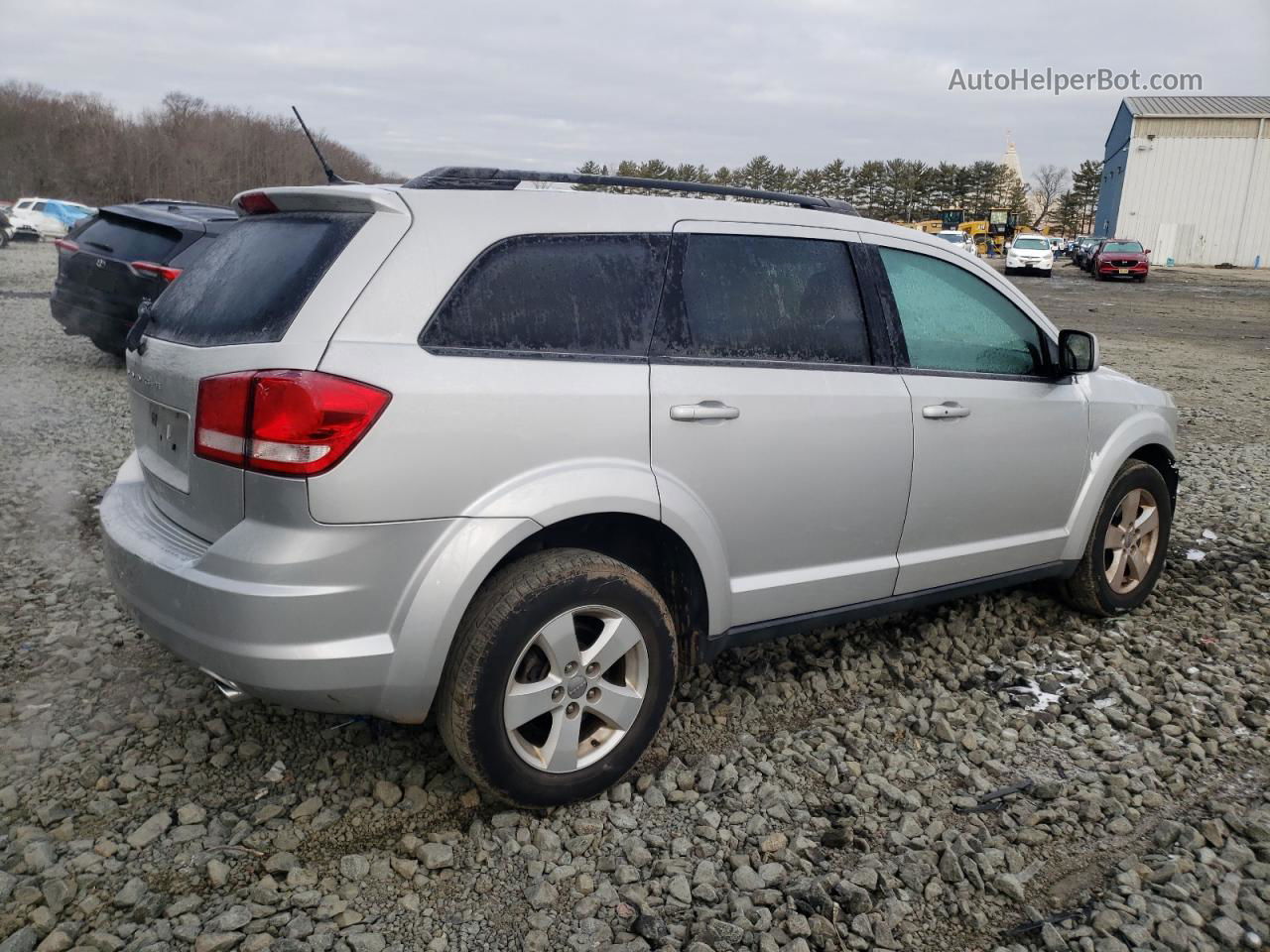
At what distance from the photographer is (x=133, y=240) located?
9914 millimetres

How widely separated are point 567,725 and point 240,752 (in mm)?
1170

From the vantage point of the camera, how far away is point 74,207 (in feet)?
135

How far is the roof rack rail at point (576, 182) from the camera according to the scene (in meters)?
2.96

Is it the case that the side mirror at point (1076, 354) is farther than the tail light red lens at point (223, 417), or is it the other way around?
the side mirror at point (1076, 354)

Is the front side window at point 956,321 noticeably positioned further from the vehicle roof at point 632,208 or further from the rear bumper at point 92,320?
the rear bumper at point 92,320

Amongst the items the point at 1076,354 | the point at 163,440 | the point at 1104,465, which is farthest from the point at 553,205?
the point at 1104,465

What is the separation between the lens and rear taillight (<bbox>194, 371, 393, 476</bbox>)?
245 centimetres

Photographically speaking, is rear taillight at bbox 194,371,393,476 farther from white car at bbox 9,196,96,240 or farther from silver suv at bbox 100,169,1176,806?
white car at bbox 9,196,96,240

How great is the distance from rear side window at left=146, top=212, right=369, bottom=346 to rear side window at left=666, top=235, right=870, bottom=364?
1040 mm

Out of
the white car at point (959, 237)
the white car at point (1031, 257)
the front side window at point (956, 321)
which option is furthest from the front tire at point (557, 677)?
the white car at point (959, 237)

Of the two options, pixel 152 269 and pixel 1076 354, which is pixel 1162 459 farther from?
pixel 152 269

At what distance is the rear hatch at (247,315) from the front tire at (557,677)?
0.73m

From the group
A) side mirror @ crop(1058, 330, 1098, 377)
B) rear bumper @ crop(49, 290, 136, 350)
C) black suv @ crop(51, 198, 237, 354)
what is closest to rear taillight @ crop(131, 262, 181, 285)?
black suv @ crop(51, 198, 237, 354)

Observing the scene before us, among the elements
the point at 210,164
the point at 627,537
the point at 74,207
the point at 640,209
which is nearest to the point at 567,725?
the point at 627,537
